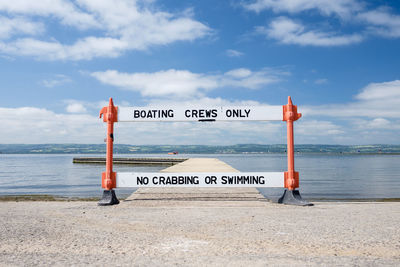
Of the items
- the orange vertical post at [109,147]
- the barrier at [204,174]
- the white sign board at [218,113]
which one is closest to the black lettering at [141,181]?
the barrier at [204,174]

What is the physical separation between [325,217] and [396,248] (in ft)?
6.23

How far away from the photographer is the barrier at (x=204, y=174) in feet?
23.5

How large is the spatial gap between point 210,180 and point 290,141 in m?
2.14

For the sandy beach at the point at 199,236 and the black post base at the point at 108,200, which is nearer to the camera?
the sandy beach at the point at 199,236

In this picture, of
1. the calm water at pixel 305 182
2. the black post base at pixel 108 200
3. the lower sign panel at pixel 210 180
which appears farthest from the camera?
the calm water at pixel 305 182

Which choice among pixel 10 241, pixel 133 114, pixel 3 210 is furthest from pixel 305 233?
pixel 3 210

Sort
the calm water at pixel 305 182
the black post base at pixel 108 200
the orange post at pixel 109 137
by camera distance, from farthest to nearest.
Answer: the calm water at pixel 305 182 → the orange post at pixel 109 137 → the black post base at pixel 108 200

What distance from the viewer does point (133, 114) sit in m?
7.57

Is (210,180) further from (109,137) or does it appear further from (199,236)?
(199,236)

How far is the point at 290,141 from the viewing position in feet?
23.9

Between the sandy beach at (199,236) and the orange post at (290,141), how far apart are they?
77 cm

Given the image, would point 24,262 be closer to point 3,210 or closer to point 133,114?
point 3,210

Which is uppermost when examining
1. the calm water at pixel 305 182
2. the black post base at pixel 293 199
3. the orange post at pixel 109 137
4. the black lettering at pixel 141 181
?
the orange post at pixel 109 137

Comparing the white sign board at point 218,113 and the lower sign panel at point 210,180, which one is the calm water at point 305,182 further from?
the white sign board at point 218,113
